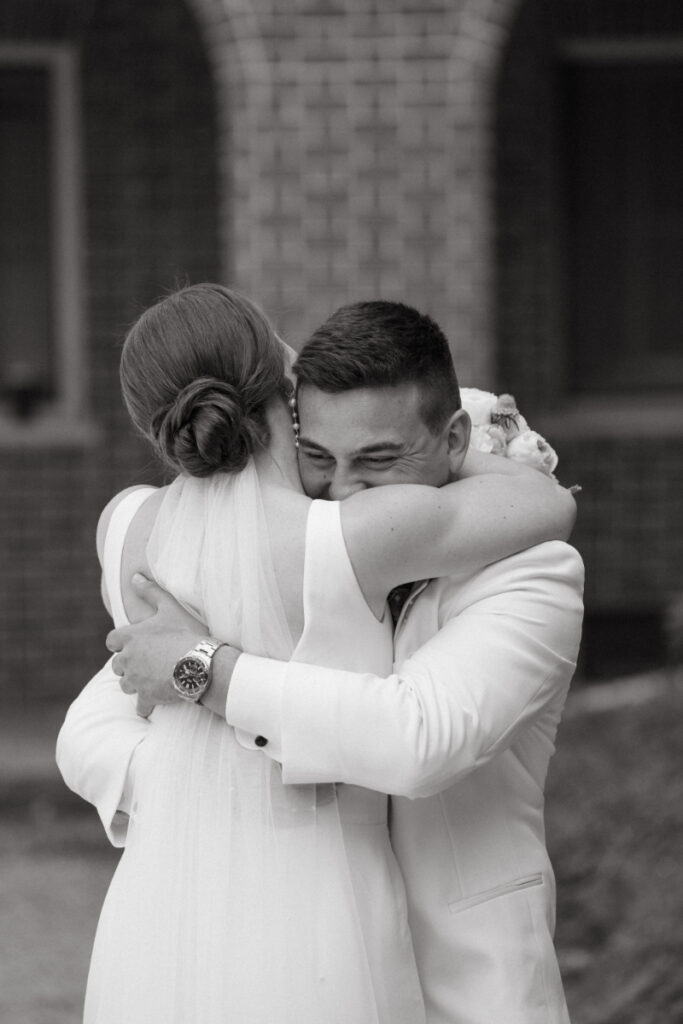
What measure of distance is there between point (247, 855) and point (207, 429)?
641 millimetres

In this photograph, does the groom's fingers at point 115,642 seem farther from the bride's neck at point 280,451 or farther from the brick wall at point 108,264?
the brick wall at point 108,264

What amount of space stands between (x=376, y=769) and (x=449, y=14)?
5.30 metres

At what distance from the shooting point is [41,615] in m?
7.91

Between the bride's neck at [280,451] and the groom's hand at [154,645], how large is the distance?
10.2 inches

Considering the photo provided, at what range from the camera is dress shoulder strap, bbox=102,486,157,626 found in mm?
2393

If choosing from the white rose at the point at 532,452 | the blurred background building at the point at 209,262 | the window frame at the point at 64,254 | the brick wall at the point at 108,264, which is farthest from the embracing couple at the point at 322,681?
the window frame at the point at 64,254

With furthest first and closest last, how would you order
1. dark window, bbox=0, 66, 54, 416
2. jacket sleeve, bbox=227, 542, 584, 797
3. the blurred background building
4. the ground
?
dark window, bbox=0, 66, 54, 416 < the blurred background building < the ground < jacket sleeve, bbox=227, 542, 584, 797

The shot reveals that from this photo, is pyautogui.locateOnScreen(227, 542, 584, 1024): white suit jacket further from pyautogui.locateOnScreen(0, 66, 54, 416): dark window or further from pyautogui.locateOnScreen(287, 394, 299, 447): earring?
pyautogui.locateOnScreen(0, 66, 54, 416): dark window

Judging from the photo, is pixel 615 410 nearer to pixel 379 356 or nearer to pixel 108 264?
pixel 108 264

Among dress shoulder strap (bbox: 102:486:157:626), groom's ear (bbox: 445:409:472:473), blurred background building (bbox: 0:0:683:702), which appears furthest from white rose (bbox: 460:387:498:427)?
blurred background building (bbox: 0:0:683:702)

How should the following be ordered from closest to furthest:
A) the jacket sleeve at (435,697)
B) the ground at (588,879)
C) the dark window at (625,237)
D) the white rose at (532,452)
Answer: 1. the jacket sleeve at (435,697)
2. the white rose at (532,452)
3. the ground at (588,879)
4. the dark window at (625,237)

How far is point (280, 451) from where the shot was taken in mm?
2301

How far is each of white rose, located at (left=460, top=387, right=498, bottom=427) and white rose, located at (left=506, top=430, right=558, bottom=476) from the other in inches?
2.5

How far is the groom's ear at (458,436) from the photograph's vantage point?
2348 mm
